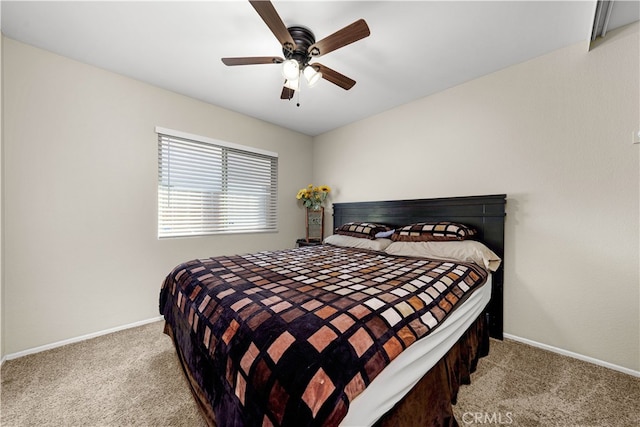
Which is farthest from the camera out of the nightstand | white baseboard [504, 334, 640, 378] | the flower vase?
the flower vase

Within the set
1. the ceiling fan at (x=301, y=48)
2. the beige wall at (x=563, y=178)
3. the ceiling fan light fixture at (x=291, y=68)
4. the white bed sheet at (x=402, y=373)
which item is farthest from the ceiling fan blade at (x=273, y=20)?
the beige wall at (x=563, y=178)

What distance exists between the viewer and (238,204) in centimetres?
324

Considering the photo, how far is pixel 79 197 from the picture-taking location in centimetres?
214

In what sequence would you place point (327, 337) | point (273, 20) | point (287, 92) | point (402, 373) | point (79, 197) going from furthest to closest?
point (79, 197)
point (287, 92)
point (273, 20)
point (402, 373)
point (327, 337)

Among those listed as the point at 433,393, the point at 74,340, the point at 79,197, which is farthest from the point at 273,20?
the point at 74,340

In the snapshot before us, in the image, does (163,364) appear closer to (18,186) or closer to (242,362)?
(242,362)

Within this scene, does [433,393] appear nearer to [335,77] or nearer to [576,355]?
[576,355]

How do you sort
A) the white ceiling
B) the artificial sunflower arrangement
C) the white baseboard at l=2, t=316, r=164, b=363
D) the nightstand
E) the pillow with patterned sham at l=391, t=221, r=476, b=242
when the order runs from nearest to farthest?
the white ceiling
the white baseboard at l=2, t=316, r=164, b=363
the pillow with patterned sham at l=391, t=221, r=476, b=242
the nightstand
the artificial sunflower arrangement

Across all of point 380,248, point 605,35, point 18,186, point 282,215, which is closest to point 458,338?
point 380,248

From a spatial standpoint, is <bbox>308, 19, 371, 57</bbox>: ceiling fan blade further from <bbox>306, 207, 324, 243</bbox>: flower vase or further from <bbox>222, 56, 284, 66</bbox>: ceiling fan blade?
<bbox>306, 207, 324, 243</bbox>: flower vase

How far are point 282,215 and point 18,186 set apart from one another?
8.48 feet

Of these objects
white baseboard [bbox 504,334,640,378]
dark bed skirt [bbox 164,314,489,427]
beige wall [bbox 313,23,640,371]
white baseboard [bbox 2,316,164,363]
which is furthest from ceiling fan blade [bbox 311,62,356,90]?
white baseboard [bbox 2,316,164,363]

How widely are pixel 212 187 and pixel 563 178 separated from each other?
3530 mm

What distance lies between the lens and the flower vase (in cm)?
374
